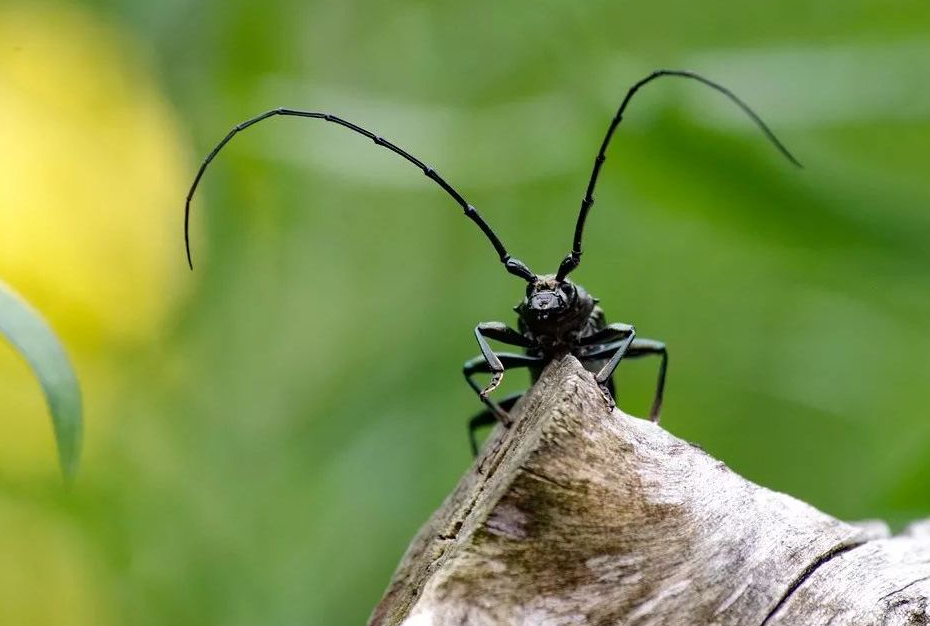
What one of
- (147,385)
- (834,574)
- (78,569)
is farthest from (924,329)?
(78,569)

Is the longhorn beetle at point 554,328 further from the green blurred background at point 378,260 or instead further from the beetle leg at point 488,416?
the green blurred background at point 378,260

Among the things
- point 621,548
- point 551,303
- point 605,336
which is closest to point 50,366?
point 621,548

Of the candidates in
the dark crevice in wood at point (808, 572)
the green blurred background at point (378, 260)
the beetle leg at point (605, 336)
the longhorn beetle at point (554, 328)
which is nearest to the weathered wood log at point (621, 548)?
the dark crevice in wood at point (808, 572)

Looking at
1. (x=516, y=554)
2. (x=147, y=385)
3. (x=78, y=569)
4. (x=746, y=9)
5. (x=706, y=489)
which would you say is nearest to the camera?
(x=516, y=554)

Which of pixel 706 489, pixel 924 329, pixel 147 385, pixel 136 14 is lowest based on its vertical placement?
pixel 706 489

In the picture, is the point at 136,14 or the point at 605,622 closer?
the point at 605,622

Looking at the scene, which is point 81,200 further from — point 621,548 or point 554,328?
point 621,548

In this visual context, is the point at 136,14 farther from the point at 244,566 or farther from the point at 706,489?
the point at 706,489

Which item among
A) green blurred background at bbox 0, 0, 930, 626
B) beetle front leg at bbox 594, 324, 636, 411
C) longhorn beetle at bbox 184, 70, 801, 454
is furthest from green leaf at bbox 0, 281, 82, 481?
green blurred background at bbox 0, 0, 930, 626
